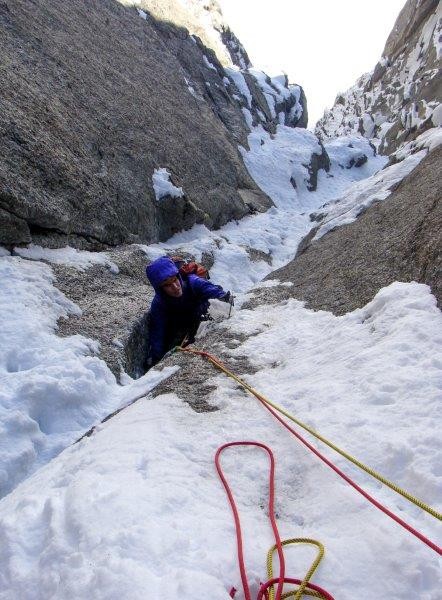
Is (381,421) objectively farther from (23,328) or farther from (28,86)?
(28,86)

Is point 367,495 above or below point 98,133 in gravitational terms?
below

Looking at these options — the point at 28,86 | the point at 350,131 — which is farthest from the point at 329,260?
the point at 350,131

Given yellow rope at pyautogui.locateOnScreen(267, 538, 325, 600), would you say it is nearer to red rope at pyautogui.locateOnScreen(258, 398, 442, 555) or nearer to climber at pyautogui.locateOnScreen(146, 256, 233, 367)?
red rope at pyautogui.locateOnScreen(258, 398, 442, 555)

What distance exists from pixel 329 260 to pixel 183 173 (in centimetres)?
835

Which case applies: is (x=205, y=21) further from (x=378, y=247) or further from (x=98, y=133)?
(x=378, y=247)

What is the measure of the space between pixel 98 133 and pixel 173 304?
7317 mm

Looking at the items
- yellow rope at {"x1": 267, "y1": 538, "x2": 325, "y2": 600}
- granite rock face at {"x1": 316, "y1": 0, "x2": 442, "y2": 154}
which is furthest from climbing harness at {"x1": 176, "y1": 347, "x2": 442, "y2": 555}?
granite rock face at {"x1": 316, "y1": 0, "x2": 442, "y2": 154}

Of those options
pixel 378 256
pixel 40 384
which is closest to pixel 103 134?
pixel 378 256

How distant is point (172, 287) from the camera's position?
23.5 feet

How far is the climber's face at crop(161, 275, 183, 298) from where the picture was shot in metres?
7.07

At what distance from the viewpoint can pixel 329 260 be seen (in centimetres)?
892

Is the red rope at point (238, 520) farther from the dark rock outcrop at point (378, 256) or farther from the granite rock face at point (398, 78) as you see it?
the granite rock face at point (398, 78)

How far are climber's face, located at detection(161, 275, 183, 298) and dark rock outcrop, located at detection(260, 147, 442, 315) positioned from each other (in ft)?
5.75

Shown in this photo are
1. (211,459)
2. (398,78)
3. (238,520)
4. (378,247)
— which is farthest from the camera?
(398,78)
